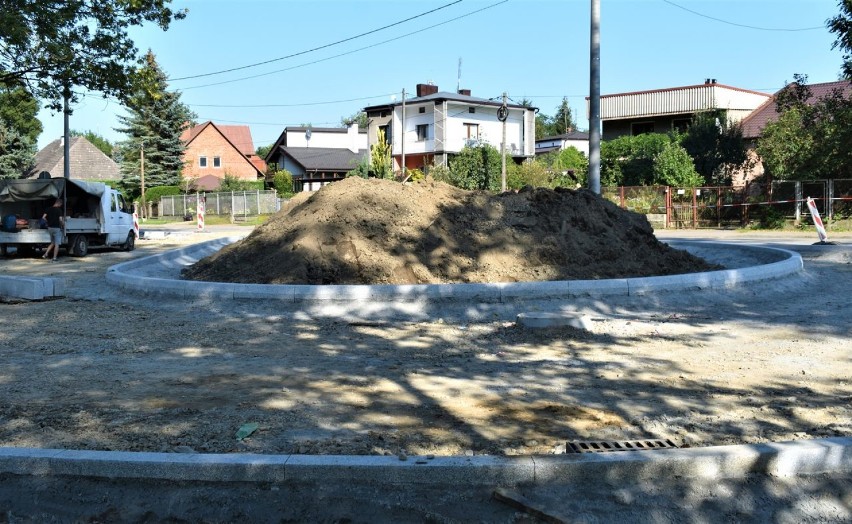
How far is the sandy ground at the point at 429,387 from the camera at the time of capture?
4.25 metres

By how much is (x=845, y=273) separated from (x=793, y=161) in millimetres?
20231

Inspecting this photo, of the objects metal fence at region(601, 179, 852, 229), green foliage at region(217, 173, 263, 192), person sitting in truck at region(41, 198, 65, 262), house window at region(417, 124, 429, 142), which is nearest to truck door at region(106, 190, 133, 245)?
person sitting in truck at region(41, 198, 65, 262)

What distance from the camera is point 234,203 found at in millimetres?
50375

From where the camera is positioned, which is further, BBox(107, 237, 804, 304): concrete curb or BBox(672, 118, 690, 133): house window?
BBox(672, 118, 690, 133): house window

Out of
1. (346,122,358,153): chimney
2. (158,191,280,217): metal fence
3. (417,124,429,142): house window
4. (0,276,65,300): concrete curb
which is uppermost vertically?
(346,122,358,153): chimney

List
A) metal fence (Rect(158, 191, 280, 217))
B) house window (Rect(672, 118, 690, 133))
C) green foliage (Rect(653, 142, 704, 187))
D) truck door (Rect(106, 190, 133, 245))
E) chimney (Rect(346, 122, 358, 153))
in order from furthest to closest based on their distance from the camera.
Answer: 1. chimney (Rect(346, 122, 358, 153))
2. metal fence (Rect(158, 191, 280, 217))
3. house window (Rect(672, 118, 690, 133))
4. green foliage (Rect(653, 142, 704, 187))
5. truck door (Rect(106, 190, 133, 245))

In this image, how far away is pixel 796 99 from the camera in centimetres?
3312

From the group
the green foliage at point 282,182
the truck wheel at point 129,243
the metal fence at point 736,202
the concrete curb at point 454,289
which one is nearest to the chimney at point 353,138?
the green foliage at point 282,182

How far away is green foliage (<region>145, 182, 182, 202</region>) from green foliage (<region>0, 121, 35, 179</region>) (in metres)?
9.66

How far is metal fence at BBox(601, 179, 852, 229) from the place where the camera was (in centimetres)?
2933

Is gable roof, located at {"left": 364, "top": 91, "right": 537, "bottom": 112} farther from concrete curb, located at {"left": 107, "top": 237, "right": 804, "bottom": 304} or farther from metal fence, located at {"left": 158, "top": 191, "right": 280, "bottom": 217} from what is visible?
concrete curb, located at {"left": 107, "top": 237, "right": 804, "bottom": 304}

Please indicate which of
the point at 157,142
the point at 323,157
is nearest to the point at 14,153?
the point at 157,142

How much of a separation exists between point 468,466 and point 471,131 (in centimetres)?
5685

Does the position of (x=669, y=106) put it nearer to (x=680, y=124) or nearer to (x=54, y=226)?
(x=680, y=124)
